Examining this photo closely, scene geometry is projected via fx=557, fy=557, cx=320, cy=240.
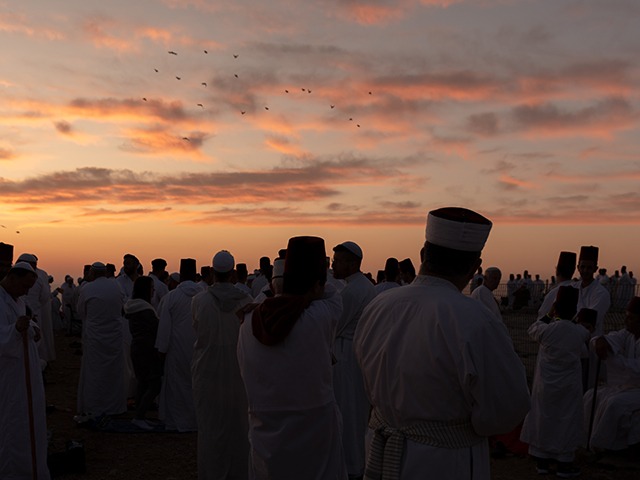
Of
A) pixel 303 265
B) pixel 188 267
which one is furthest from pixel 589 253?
pixel 303 265

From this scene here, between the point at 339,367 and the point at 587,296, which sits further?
the point at 587,296

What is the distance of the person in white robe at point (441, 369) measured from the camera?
7.59 feet

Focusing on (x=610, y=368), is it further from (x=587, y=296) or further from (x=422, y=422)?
(x=422, y=422)

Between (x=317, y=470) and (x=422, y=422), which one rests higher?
(x=422, y=422)

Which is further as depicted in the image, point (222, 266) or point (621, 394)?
point (621, 394)

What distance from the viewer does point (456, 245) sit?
2.57m

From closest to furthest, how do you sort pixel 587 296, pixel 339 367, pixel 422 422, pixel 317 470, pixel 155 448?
pixel 422 422 < pixel 317 470 < pixel 339 367 < pixel 155 448 < pixel 587 296

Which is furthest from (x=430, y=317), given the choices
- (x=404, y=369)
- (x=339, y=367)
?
(x=339, y=367)

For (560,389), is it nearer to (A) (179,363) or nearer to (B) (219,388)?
(B) (219,388)

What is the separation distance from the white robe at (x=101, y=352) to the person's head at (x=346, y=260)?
4362 mm

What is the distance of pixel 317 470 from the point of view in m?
3.69

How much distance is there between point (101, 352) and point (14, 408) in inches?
141

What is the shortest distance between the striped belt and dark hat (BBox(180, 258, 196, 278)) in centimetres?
619

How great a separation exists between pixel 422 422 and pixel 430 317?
49 centimetres
